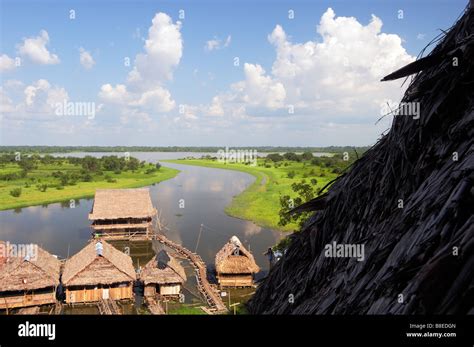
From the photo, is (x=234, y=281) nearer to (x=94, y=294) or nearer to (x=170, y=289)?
(x=170, y=289)

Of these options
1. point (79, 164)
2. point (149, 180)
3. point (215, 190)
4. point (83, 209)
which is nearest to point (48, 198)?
point (83, 209)

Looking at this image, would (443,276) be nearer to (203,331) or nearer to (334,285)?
(203,331)

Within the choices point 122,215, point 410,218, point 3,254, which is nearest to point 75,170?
point 122,215

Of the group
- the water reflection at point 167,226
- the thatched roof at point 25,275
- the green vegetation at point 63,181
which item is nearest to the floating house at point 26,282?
the thatched roof at point 25,275

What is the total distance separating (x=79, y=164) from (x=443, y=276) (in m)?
78.3

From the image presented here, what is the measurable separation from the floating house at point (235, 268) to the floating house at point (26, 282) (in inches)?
288

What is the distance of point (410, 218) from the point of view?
2.09 meters

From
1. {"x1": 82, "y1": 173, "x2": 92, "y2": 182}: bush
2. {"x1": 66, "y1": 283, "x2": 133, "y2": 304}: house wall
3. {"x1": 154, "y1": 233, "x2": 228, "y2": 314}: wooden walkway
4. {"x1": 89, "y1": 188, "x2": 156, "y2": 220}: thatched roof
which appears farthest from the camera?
{"x1": 82, "y1": 173, "x2": 92, "y2": 182}: bush

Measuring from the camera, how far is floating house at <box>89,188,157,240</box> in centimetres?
2688

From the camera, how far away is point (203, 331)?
1.62 m

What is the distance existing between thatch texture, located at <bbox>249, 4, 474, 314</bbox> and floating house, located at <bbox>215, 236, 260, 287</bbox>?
14.9 meters

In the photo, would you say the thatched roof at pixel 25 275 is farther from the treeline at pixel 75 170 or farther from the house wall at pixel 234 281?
the treeline at pixel 75 170

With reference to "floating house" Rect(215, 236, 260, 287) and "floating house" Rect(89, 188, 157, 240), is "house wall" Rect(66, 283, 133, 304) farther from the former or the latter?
"floating house" Rect(89, 188, 157, 240)

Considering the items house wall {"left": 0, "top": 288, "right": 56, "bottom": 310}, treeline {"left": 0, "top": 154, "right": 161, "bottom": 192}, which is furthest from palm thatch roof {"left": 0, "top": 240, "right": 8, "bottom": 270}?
treeline {"left": 0, "top": 154, "right": 161, "bottom": 192}
